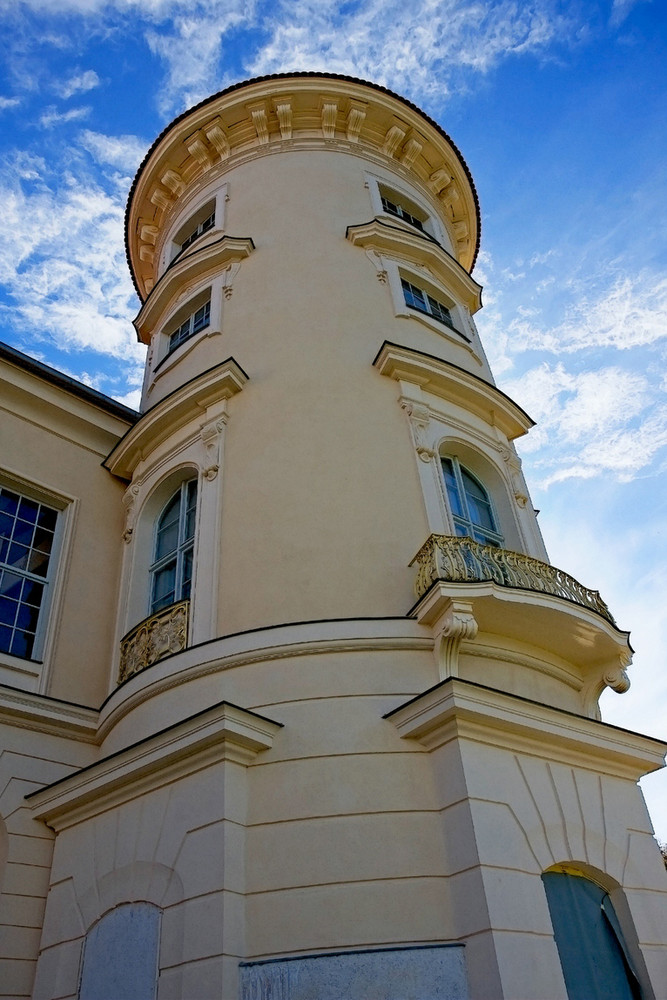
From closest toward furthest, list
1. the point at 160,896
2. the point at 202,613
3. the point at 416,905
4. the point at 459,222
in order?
the point at 416,905 < the point at 160,896 < the point at 202,613 < the point at 459,222

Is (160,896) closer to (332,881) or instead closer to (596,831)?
(332,881)

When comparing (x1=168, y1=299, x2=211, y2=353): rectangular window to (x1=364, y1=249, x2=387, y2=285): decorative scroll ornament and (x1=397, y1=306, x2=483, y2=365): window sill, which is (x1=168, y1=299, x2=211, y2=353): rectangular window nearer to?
(x1=364, y1=249, x2=387, y2=285): decorative scroll ornament

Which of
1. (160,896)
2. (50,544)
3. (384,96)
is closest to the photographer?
(160,896)

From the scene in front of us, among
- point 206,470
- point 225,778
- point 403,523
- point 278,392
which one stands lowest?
point 225,778

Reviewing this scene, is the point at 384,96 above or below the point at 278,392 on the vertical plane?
above

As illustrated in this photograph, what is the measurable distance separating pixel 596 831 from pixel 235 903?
368 cm

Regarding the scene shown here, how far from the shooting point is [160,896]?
8164 millimetres

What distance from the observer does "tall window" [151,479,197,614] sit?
11656mm

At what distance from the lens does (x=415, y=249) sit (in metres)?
15.7

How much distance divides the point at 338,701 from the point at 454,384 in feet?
19.0

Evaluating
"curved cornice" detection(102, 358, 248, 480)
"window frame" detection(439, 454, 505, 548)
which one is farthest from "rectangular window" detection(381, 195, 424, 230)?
"window frame" detection(439, 454, 505, 548)

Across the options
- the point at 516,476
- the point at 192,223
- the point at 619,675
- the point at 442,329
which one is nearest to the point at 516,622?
the point at 619,675

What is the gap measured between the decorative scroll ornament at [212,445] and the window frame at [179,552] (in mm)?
340

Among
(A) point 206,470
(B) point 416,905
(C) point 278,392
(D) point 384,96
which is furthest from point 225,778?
(D) point 384,96
